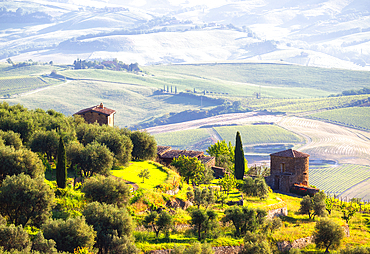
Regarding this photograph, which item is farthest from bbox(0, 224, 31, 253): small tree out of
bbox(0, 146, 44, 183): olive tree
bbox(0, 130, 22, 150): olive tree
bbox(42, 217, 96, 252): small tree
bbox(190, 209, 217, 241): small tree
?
bbox(0, 130, 22, 150): olive tree

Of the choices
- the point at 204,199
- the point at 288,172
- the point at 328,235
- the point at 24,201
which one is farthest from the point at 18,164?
the point at 288,172

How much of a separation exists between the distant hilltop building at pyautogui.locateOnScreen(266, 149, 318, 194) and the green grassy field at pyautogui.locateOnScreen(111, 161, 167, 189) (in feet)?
54.2

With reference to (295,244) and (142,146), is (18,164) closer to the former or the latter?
(142,146)

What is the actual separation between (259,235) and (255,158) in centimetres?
15003

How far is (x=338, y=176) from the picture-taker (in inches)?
5950

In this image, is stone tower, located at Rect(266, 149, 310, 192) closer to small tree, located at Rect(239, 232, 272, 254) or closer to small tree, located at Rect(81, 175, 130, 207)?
small tree, located at Rect(239, 232, 272, 254)

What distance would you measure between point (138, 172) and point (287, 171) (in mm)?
21952

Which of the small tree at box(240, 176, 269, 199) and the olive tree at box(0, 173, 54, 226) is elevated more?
the olive tree at box(0, 173, 54, 226)

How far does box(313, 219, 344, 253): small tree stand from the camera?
117 feet

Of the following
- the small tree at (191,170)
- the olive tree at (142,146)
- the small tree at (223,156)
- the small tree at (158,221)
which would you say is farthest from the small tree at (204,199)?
Result: the small tree at (223,156)

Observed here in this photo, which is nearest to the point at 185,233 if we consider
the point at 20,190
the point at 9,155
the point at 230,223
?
the point at 230,223

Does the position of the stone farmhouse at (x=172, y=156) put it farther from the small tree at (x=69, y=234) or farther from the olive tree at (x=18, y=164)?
the small tree at (x=69, y=234)

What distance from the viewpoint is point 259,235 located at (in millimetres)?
33406

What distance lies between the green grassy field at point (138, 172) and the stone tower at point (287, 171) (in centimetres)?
1651
